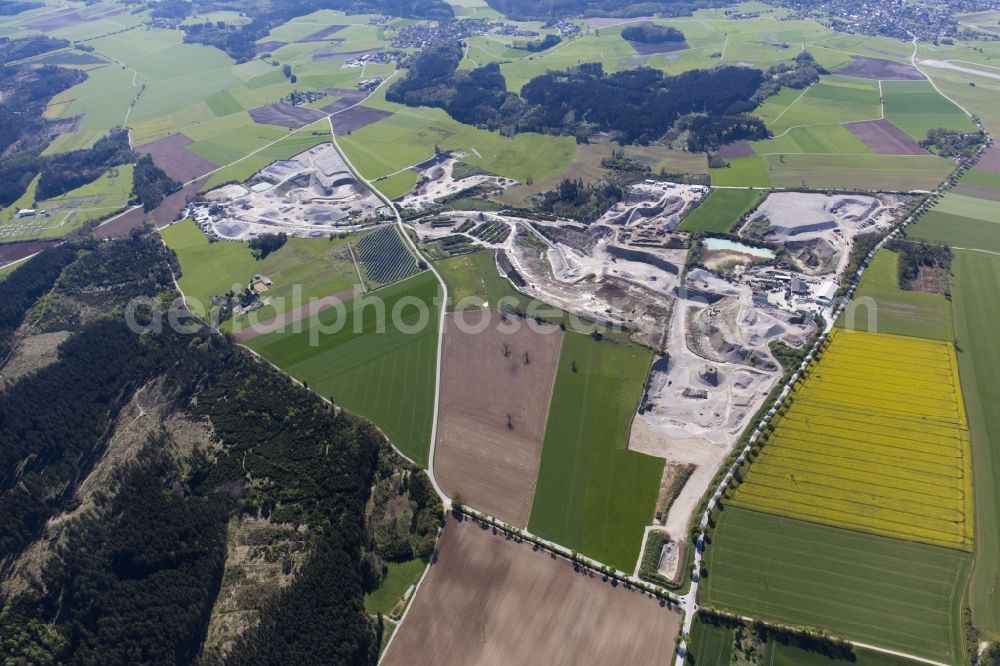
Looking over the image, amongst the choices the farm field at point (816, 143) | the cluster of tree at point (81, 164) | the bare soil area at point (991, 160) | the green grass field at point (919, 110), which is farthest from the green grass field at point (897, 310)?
the cluster of tree at point (81, 164)

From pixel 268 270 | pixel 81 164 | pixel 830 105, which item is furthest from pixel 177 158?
pixel 830 105

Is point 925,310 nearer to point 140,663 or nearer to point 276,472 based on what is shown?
point 276,472

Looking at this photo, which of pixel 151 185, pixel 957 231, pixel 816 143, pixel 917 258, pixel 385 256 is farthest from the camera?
pixel 151 185

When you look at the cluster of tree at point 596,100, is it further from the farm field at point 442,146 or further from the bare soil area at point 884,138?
the bare soil area at point 884,138

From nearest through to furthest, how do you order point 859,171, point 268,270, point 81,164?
1. point 268,270
2. point 859,171
3. point 81,164

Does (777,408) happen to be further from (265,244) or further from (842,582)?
(265,244)

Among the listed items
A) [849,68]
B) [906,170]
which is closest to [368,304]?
[906,170]

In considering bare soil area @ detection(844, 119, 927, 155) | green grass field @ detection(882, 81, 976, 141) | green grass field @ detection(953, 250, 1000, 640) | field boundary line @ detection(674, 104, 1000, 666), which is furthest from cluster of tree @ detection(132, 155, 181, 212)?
green grass field @ detection(882, 81, 976, 141)
